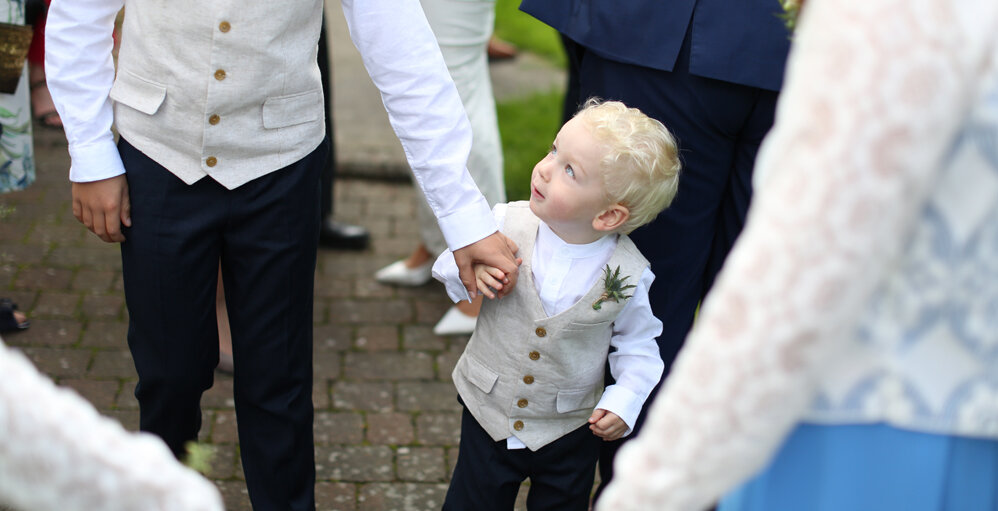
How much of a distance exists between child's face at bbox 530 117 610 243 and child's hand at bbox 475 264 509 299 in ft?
0.49

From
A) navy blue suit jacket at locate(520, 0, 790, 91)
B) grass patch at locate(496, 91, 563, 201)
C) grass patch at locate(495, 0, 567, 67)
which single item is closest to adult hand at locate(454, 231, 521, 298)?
navy blue suit jacket at locate(520, 0, 790, 91)

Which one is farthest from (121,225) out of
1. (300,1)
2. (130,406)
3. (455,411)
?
(455,411)

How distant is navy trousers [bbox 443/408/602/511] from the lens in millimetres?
2188

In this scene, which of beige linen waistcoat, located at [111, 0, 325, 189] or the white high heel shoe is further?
the white high heel shoe

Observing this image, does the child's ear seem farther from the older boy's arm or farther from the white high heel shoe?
the white high heel shoe

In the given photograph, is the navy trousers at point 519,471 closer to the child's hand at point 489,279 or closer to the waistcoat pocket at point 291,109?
the child's hand at point 489,279

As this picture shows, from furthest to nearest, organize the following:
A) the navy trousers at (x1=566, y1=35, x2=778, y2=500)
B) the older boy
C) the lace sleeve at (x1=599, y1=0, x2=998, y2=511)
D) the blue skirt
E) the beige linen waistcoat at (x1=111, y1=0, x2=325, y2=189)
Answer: the navy trousers at (x1=566, y1=35, x2=778, y2=500)
the older boy
the beige linen waistcoat at (x1=111, y1=0, x2=325, y2=189)
the blue skirt
the lace sleeve at (x1=599, y1=0, x2=998, y2=511)

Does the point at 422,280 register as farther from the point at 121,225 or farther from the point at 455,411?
the point at 121,225

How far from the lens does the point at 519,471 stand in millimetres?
2227

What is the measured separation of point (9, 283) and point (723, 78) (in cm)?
293

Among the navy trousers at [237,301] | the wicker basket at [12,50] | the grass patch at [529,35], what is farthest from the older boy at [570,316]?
the grass patch at [529,35]

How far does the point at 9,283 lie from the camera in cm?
381

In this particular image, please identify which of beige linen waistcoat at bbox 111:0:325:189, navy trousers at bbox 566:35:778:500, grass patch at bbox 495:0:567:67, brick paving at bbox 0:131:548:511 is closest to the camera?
beige linen waistcoat at bbox 111:0:325:189

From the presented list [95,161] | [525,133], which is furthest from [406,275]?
[95,161]
